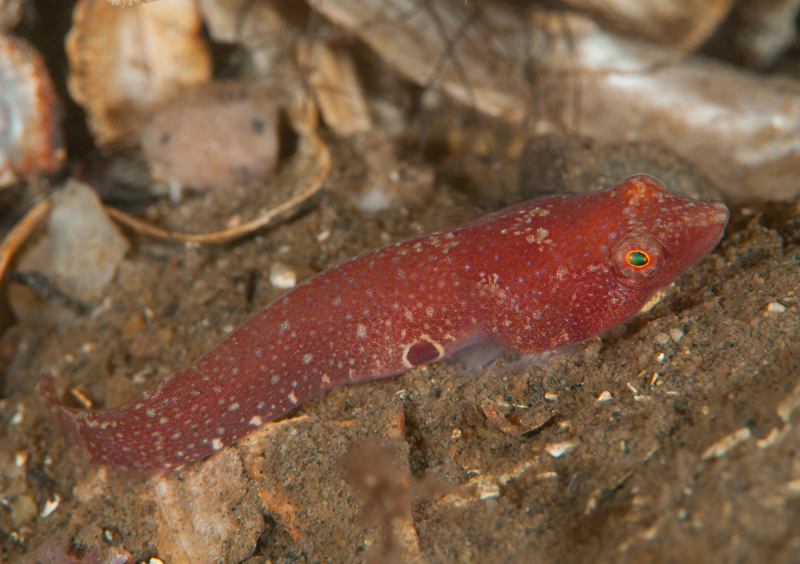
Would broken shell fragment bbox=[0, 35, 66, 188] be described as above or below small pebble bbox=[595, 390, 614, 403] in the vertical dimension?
below

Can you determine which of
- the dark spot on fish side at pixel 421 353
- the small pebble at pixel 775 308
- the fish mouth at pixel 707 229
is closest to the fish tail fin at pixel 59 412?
the dark spot on fish side at pixel 421 353

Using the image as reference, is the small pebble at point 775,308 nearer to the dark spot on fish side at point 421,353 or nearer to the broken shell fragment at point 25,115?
the dark spot on fish side at point 421,353

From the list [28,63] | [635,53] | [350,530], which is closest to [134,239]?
[28,63]

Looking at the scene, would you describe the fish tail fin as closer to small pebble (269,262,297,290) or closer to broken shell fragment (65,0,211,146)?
small pebble (269,262,297,290)

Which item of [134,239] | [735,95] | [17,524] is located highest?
[735,95]

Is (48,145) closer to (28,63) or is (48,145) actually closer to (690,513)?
(28,63)

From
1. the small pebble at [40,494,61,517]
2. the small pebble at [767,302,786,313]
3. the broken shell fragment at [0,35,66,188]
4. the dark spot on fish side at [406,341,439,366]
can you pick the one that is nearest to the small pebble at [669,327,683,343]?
the small pebble at [767,302,786,313]
